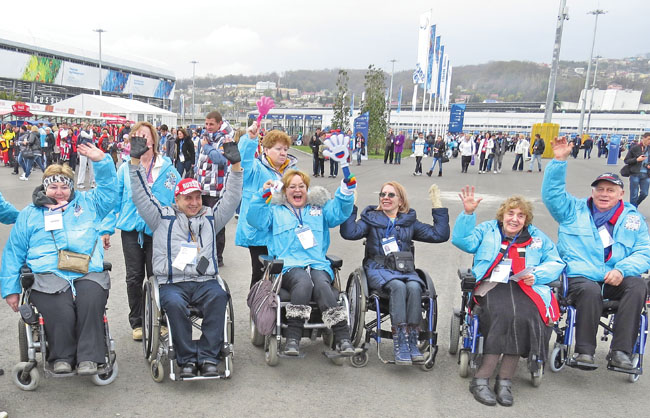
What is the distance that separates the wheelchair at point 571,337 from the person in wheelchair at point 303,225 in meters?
1.60

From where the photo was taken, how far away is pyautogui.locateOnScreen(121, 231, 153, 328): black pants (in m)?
4.14

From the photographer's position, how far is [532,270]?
3.68m

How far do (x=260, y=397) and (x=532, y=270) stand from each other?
209cm

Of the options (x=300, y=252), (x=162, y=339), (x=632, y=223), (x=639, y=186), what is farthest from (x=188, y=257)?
(x=639, y=186)

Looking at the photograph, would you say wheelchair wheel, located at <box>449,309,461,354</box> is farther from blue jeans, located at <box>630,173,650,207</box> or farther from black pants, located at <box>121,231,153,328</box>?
blue jeans, located at <box>630,173,650,207</box>

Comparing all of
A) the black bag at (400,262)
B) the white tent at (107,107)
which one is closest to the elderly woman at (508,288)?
the black bag at (400,262)

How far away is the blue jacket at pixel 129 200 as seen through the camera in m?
4.03

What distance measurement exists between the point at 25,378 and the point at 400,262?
8.89 ft

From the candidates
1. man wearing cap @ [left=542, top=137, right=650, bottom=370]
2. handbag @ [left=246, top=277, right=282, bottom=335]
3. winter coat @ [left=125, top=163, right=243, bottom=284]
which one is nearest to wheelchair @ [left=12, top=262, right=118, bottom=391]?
winter coat @ [left=125, top=163, right=243, bottom=284]

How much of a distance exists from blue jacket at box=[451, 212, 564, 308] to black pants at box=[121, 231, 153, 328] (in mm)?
2429

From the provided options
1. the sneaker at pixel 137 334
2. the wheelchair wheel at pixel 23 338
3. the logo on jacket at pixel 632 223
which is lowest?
the sneaker at pixel 137 334

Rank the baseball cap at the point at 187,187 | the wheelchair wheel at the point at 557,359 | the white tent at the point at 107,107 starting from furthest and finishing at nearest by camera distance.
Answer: the white tent at the point at 107,107 → the wheelchair wheel at the point at 557,359 → the baseball cap at the point at 187,187

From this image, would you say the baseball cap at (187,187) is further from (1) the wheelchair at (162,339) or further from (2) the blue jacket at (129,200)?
(1) the wheelchair at (162,339)

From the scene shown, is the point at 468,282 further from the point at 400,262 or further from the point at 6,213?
the point at 6,213
